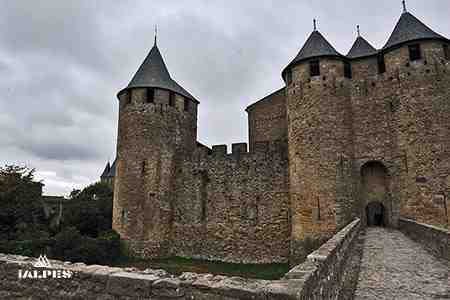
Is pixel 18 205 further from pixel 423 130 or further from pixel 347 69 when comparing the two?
pixel 423 130

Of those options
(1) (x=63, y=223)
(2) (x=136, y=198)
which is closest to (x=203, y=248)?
(2) (x=136, y=198)

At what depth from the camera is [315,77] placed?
14.7 m

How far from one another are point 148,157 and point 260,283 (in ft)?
50.2

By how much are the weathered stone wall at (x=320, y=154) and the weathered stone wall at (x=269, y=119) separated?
448cm

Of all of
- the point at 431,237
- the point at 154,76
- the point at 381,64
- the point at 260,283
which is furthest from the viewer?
the point at 154,76

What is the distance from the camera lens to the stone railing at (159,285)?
8.84ft

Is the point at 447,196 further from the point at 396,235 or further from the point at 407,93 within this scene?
the point at 407,93

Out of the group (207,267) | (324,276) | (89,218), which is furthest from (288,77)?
(89,218)

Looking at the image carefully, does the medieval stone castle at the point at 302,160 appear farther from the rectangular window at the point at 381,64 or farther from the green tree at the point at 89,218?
the green tree at the point at 89,218

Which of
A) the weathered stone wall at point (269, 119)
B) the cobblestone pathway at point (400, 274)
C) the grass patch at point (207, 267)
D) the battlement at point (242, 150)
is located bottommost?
the grass patch at point (207, 267)

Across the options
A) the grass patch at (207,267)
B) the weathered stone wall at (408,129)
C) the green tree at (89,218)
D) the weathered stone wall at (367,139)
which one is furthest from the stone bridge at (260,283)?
the green tree at (89,218)

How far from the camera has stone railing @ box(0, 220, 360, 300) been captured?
2693mm

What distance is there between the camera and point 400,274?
6.32 m

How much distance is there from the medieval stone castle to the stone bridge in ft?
19.9
